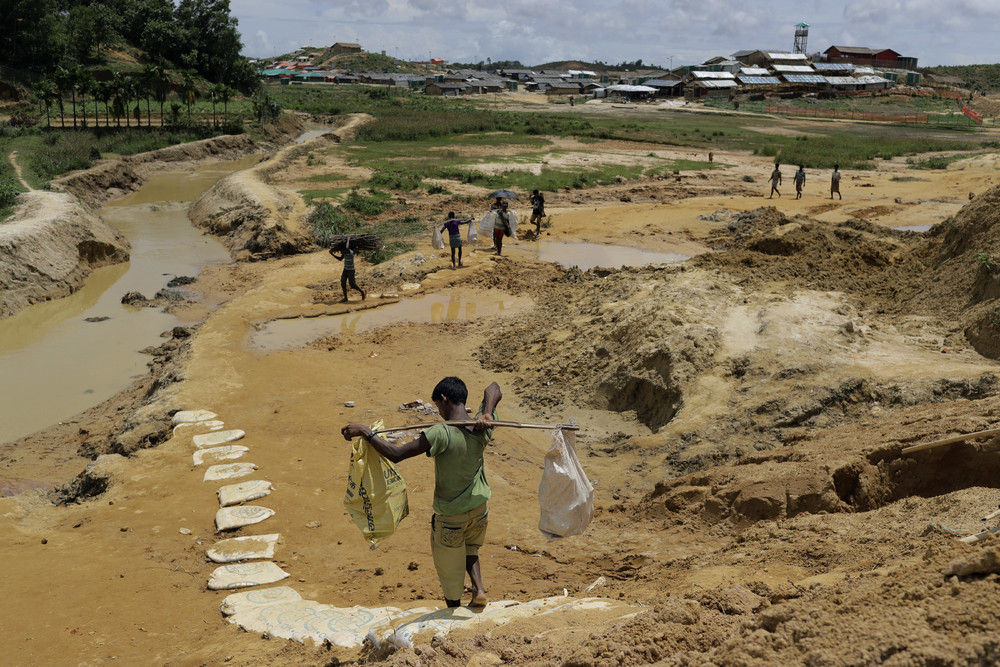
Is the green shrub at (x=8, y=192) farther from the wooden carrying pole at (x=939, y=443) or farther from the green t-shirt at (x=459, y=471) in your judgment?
the wooden carrying pole at (x=939, y=443)

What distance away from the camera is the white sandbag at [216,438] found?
920 cm

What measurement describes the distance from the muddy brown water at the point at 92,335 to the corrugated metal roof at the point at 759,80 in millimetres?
81111

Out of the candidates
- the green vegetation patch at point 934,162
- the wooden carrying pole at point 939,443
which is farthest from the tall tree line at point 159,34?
the wooden carrying pole at point 939,443

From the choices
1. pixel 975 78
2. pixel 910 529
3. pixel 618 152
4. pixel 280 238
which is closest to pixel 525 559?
pixel 910 529

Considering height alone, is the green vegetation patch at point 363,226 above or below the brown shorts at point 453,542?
above

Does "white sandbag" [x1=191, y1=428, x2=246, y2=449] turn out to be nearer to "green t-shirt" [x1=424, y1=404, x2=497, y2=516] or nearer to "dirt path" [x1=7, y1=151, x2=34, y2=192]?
"green t-shirt" [x1=424, y1=404, x2=497, y2=516]

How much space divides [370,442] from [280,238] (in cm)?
1797

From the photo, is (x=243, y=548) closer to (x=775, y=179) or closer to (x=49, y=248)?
(x=49, y=248)

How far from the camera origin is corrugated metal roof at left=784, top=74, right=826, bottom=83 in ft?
293

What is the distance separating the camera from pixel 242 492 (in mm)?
7984

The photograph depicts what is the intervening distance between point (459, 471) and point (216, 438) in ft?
17.4

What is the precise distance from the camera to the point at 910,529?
17.0 feet

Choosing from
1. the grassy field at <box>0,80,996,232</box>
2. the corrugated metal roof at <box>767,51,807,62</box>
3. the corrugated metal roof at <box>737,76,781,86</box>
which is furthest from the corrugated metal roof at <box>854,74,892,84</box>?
the grassy field at <box>0,80,996,232</box>

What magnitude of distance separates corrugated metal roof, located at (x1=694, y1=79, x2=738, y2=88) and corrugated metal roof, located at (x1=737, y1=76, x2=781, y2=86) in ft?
8.52
